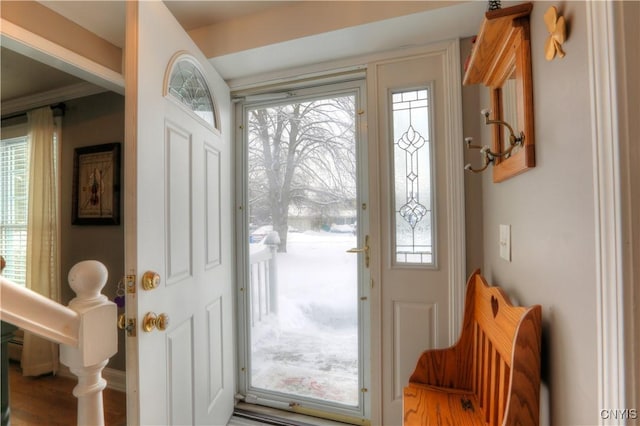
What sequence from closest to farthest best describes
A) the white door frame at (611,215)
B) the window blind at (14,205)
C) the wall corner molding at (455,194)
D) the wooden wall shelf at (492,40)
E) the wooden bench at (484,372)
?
the white door frame at (611,215) < the wooden bench at (484,372) < the wooden wall shelf at (492,40) < the wall corner molding at (455,194) < the window blind at (14,205)

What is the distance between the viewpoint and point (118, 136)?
196 centimetres

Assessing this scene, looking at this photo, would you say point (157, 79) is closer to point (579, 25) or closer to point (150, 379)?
point (150, 379)

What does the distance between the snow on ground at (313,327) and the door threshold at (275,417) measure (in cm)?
12

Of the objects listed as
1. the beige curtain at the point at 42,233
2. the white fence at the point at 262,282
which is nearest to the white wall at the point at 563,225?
the white fence at the point at 262,282

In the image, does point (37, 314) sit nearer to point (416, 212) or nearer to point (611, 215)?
point (611, 215)

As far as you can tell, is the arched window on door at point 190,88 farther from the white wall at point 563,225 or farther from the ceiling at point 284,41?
the white wall at point 563,225

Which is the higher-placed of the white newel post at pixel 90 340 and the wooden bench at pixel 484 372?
the white newel post at pixel 90 340

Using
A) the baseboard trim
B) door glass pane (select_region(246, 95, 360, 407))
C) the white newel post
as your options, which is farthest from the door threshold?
the white newel post

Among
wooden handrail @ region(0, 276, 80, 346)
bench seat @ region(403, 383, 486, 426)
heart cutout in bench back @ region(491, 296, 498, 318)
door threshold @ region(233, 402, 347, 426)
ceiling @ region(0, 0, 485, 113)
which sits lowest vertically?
door threshold @ region(233, 402, 347, 426)

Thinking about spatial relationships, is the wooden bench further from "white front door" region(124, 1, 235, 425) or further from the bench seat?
"white front door" region(124, 1, 235, 425)

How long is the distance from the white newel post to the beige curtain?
204 cm

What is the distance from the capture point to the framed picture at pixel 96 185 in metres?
1.93

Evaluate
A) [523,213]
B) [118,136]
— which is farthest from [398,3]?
[118,136]

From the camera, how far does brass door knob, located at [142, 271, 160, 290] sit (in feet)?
3.16
